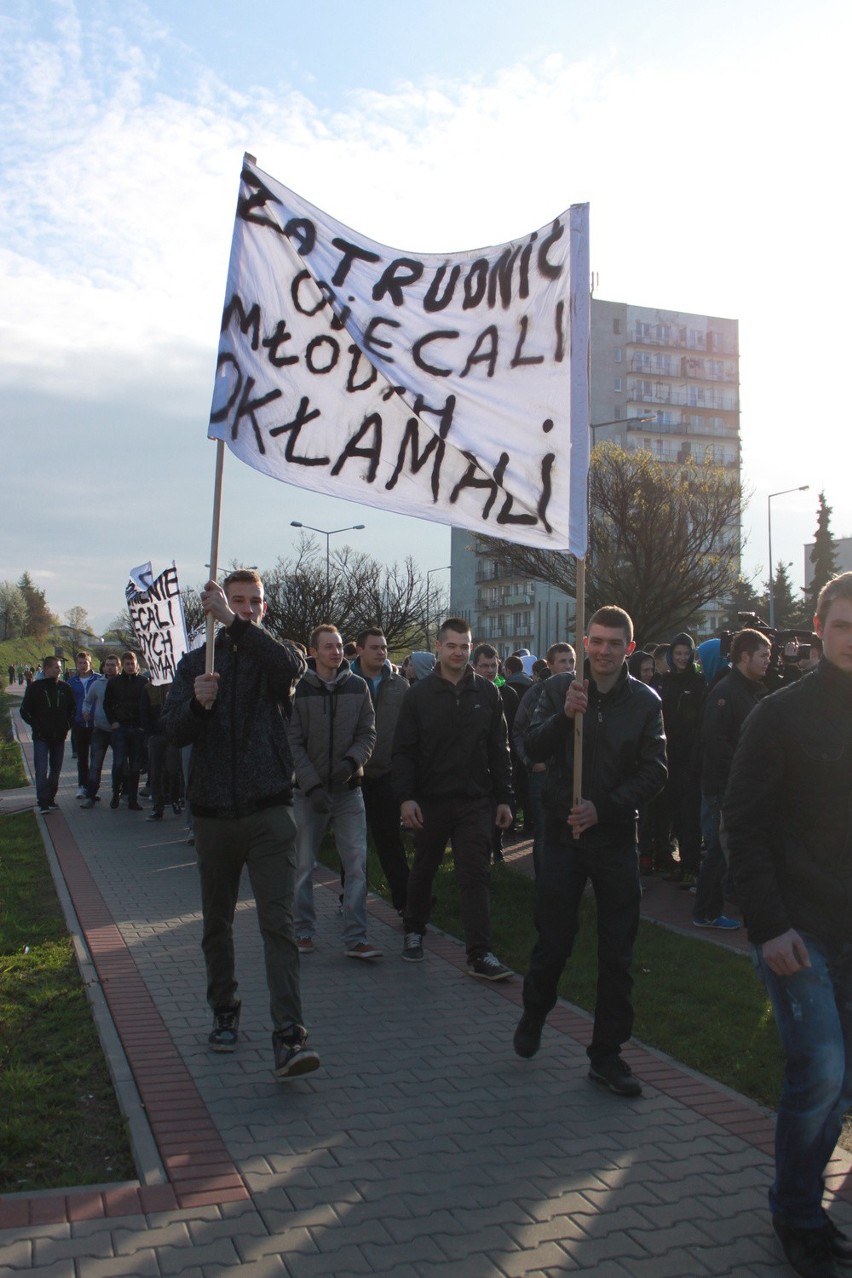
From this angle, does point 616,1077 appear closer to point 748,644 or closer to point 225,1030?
point 225,1030

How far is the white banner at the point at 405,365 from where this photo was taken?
19.8ft

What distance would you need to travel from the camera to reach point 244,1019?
6.67 metres

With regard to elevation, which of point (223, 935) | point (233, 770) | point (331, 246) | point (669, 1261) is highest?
point (331, 246)

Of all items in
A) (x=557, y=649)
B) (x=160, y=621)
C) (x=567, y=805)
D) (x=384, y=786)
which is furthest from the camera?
(x=160, y=621)

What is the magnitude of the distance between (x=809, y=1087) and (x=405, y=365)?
3.89 metres

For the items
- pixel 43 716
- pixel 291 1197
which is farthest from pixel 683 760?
pixel 43 716

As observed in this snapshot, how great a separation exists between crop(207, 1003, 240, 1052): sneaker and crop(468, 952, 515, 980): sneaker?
180 cm

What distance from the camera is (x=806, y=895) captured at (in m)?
3.94

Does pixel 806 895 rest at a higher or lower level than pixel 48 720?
lower

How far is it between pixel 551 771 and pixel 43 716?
11.8 meters

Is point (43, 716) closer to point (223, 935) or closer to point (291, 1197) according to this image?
point (223, 935)

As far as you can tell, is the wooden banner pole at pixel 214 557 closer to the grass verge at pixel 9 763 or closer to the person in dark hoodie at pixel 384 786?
the person in dark hoodie at pixel 384 786

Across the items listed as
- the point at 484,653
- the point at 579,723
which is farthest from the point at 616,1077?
the point at 484,653

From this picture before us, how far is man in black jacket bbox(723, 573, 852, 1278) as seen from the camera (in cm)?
386
